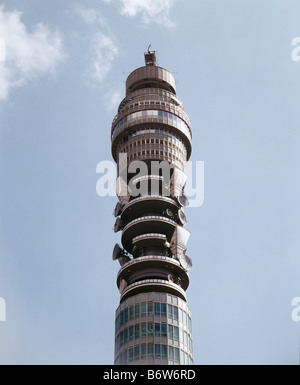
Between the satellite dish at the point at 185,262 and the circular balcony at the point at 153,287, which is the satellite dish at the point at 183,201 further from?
the circular balcony at the point at 153,287

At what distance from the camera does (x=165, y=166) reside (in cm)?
14875

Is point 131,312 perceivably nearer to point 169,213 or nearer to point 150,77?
point 169,213

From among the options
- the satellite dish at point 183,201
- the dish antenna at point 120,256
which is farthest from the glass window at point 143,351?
the satellite dish at point 183,201

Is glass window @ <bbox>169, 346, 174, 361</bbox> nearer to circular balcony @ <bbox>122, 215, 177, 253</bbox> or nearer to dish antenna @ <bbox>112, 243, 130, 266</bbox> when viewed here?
dish antenna @ <bbox>112, 243, 130, 266</bbox>

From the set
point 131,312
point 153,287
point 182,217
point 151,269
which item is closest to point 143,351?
point 131,312

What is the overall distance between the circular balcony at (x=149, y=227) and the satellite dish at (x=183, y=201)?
565 centimetres

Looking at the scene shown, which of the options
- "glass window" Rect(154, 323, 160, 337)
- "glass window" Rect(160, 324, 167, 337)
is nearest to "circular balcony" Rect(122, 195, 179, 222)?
"glass window" Rect(154, 323, 160, 337)

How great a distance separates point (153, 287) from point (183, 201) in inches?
980

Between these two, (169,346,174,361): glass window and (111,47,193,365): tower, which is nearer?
(169,346,174,361): glass window

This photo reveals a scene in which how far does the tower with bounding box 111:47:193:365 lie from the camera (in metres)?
123

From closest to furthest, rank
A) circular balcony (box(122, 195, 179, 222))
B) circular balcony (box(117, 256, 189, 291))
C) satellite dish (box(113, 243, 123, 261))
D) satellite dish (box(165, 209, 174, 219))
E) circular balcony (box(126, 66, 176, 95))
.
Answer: circular balcony (box(117, 256, 189, 291))
satellite dish (box(113, 243, 123, 261))
satellite dish (box(165, 209, 174, 219))
circular balcony (box(122, 195, 179, 222))
circular balcony (box(126, 66, 176, 95))

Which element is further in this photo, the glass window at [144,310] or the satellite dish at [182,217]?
the satellite dish at [182,217]

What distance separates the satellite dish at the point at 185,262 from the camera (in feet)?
440

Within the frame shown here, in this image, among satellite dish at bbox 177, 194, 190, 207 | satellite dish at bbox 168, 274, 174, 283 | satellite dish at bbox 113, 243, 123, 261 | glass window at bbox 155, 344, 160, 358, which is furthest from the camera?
satellite dish at bbox 177, 194, 190, 207
